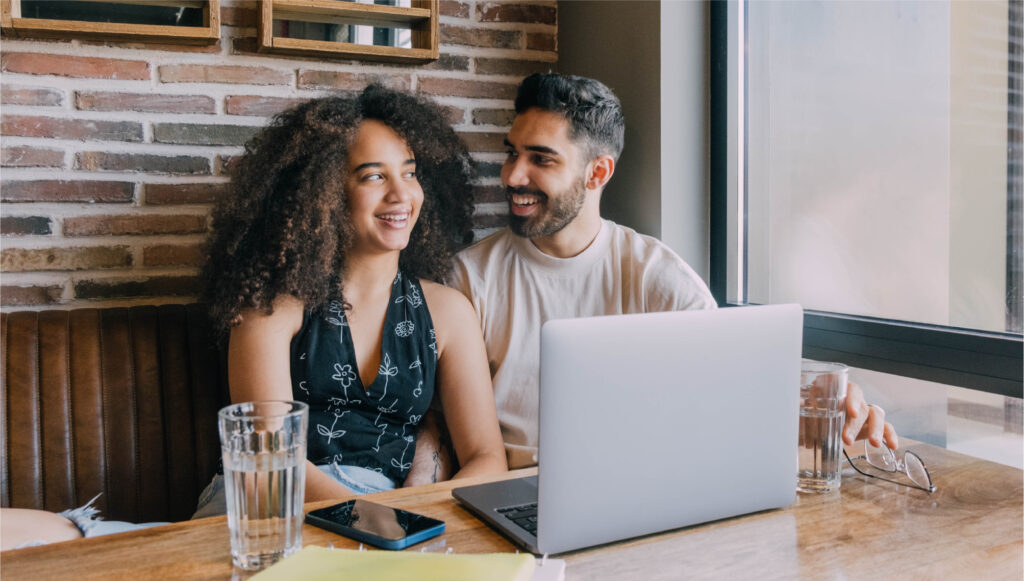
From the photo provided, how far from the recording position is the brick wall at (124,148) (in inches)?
70.0

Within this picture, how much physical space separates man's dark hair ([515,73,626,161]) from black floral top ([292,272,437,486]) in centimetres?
59

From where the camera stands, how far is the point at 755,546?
89 cm

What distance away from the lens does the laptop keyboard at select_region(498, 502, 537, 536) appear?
2.97ft

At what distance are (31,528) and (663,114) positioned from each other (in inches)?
63.1

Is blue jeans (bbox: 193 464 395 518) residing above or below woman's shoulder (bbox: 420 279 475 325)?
below

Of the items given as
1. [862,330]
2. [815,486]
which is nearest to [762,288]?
[862,330]

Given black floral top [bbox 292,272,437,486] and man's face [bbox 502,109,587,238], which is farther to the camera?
man's face [bbox 502,109,587,238]

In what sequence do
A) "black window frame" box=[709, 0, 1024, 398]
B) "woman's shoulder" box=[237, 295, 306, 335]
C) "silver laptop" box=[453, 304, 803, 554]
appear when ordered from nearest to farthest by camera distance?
1. "silver laptop" box=[453, 304, 803, 554]
2. "black window frame" box=[709, 0, 1024, 398]
3. "woman's shoulder" box=[237, 295, 306, 335]

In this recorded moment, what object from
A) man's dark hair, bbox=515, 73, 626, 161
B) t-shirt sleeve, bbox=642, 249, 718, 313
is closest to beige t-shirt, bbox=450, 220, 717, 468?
t-shirt sleeve, bbox=642, 249, 718, 313

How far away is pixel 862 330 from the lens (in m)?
1.67

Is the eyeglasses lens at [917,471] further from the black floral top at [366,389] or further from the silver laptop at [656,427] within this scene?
the black floral top at [366,389]

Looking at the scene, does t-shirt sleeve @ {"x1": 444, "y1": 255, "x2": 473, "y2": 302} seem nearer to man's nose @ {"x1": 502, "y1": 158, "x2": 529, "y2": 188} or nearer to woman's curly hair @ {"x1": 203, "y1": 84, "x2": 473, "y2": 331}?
woman's curly hair @ {"x1": 203, "y1": 84, "x2": 473, "y2": 331}

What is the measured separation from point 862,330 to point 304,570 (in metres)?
1.34

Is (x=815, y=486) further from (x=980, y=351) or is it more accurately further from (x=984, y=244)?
(x=984, y=244)
